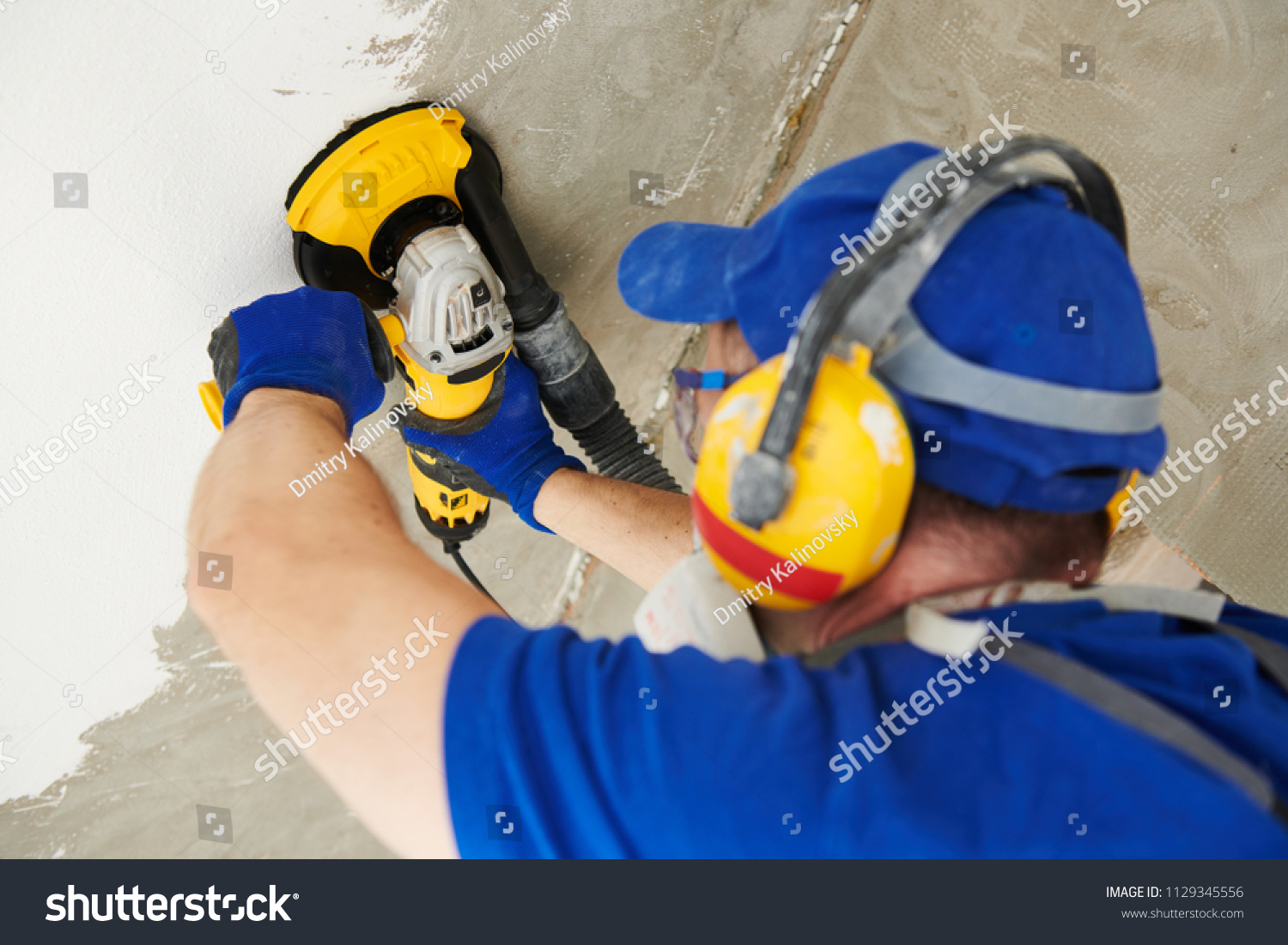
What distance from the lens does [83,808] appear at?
156 cm

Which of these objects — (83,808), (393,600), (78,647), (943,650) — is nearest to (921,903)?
(943,650)

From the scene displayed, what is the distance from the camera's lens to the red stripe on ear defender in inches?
30.3

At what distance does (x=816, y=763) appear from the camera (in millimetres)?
636

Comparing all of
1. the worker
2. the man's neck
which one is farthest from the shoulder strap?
the man's neck

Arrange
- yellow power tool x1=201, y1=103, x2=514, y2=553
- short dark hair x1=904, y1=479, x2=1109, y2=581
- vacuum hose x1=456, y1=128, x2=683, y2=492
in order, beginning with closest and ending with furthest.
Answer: short dark hair x1=904, y1=479, x2=1109, y2=581 < yellow power tool x1=201, y1=103, x2=514, y2=553 < vacuum hose x1=456, y1=128, x2=683, y2=492

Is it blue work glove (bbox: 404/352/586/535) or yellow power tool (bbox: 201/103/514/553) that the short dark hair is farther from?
blue work glove (bbox: 404/352/586/535)

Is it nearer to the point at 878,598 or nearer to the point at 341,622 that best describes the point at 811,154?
the point at 878,598

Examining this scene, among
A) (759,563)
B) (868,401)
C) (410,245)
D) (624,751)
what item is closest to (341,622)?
(624,751)

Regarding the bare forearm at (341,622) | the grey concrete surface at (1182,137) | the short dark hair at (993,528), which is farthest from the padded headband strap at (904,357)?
the grey concrete surface at (1182,137)

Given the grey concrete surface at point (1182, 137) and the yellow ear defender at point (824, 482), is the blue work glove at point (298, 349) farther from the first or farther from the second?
the grey concrete surface at point (1182, 137)

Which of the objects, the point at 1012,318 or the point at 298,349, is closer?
the point at 1012,318

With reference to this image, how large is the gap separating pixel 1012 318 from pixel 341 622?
25.6 inches

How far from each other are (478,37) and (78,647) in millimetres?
1233

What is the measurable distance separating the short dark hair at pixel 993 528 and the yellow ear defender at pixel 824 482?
0.13 feet
